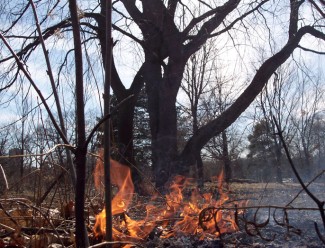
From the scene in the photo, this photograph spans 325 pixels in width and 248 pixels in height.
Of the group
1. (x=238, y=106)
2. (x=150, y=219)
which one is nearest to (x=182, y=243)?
(x=150, y=219)

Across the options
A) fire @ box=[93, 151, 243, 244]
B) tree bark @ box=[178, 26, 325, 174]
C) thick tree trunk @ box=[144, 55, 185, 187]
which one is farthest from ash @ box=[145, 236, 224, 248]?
tree bark @ box=[178, 26, 325, 174]

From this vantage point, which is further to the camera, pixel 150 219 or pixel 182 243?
pixel 150 219

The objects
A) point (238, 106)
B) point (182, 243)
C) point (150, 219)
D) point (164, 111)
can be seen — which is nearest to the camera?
point (182, 243)

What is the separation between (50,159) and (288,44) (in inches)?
395

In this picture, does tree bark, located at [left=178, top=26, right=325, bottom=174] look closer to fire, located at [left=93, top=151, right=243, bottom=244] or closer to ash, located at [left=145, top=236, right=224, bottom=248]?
fire, located at [left=93, top=151, right=243, bottom=244]

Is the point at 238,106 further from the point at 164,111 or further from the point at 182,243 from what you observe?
the point at 182,243

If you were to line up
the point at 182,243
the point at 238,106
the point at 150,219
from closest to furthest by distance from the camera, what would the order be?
the point at 182,243 → the point at 150,219 → the point at 238,106

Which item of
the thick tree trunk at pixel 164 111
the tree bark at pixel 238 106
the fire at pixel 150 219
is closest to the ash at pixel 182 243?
the fire at pixel 150 219

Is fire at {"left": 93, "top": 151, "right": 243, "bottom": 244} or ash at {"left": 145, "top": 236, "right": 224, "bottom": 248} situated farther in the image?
ash at {"left": 145, "top": 236, "right": 224, "bottom": 248}

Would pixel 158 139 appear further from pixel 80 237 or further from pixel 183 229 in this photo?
pixel 80 237

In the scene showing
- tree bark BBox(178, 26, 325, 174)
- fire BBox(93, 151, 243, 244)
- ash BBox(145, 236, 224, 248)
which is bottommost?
ash BBox(145, 236, 224, 248)

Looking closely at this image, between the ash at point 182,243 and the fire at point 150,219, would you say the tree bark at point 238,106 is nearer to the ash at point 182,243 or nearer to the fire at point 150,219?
the fire at point 150,219

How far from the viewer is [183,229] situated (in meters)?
3.10

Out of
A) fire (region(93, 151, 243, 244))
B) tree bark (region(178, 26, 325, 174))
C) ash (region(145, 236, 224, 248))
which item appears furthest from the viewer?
tree bark (region(178, 26, 325, 174))
